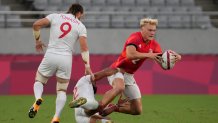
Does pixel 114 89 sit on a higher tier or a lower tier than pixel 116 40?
higher

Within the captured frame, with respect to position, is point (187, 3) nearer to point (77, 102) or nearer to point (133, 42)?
point (133, 42)

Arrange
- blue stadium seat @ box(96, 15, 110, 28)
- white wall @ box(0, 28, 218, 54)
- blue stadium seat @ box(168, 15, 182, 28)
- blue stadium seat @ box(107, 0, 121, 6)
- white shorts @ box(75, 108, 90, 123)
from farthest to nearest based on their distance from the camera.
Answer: blue stadium seat @ box(107, 0, 121, 6) → blue stadium seat @ box(168, 15, 182, 28) → blue stadium seat @ box(96, 15, 110, 28) → white wall @ box(0, 28, 218, 54) → white shorts @ box(75, 108, 90, 123)

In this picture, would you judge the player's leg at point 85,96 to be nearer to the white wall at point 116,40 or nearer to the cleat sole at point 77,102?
the cleat sole at point 77,102

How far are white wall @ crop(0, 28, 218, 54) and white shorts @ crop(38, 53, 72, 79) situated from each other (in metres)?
8.71

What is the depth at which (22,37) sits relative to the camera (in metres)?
20.0

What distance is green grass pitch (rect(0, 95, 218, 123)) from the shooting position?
12.4m

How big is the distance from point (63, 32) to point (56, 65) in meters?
0.59

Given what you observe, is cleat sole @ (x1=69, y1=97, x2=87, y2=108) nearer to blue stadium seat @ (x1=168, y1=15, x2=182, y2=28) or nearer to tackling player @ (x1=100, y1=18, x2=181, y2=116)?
tackling player @ (x1=100, y1=18, x2=181, y2=116)

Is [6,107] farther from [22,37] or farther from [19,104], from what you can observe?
[22,37]

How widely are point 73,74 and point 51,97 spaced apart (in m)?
1.02

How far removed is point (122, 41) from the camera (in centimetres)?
2059

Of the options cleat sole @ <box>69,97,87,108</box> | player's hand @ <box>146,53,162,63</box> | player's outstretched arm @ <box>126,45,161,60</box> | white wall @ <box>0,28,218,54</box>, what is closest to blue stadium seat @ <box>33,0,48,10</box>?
white wall @ <box>0,28,218,54</box>

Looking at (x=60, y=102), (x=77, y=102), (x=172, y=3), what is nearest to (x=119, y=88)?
(x=77, y=102)

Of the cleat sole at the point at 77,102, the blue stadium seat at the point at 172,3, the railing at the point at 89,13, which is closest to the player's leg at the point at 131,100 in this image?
the cleat sole at the point at 77,102
